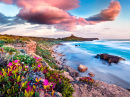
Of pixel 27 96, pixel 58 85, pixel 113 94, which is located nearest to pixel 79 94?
pixel 58 85

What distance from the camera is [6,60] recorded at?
150 inches

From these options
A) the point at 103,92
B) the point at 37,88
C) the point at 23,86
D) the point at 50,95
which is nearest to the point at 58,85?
the point at 50,95

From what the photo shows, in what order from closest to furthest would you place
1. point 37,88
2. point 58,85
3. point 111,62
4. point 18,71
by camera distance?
point 37,88, point 18,71, point 58,85, point 111,62

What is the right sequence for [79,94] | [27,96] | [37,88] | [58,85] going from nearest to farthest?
[27,96] < [37,88] < [58,85] < [79,94]

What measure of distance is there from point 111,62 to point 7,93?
49.3 feet

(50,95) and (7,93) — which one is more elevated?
(7,93)

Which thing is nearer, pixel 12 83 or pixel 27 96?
pixel 27 96

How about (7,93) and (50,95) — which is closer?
(7,93)

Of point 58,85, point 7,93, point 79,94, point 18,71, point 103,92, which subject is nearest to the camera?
point 7,93

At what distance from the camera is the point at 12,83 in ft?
7.88

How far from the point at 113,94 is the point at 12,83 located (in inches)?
216

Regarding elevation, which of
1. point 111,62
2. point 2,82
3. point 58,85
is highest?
point 2,82

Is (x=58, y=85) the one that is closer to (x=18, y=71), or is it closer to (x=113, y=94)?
(x=18, y=71)

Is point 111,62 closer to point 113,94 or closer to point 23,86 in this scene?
point 113,94
